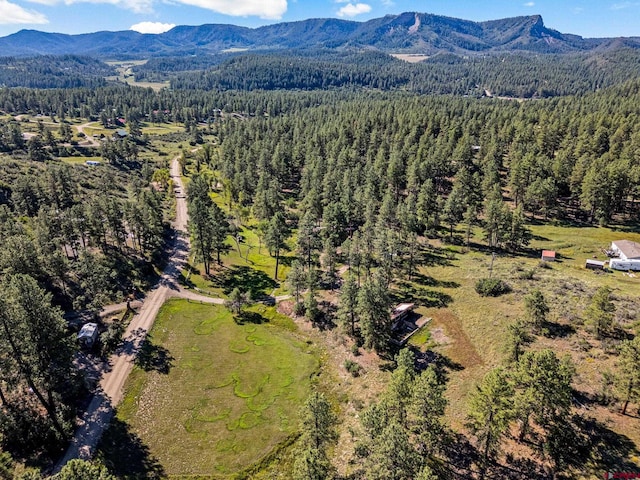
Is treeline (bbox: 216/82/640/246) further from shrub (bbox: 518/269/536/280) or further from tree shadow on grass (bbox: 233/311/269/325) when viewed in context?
tree shadow on grass (bbox: 233/311/269/325)

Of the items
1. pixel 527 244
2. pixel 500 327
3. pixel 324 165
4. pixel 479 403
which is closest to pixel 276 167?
pixel 324 165

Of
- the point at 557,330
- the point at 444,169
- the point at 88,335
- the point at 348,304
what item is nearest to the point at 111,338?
the point at 88,335

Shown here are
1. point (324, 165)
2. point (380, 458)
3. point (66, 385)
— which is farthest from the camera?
point (324, 165)

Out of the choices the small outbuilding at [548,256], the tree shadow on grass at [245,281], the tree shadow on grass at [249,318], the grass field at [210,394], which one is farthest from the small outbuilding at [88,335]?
the small outbuilding at [548,256]

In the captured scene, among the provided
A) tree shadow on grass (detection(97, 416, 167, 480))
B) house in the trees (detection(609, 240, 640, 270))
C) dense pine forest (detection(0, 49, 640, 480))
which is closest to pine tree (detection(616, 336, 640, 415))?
dense pine forest (detection(0, 49, 640, 480))

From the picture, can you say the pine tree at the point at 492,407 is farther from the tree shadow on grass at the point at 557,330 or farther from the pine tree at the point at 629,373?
the tree shadow on grass at the point at 557,330

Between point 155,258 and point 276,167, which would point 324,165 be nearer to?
point 276,167

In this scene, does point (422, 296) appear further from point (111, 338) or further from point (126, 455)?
point (111, 338)
